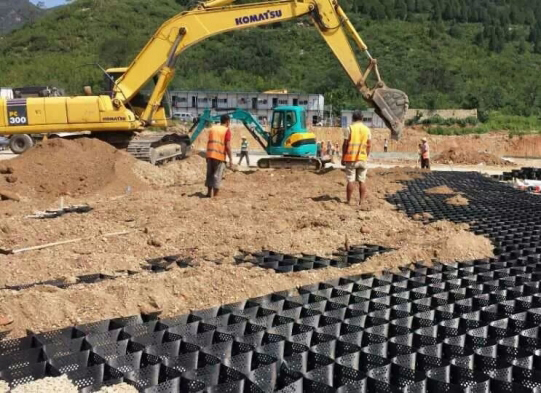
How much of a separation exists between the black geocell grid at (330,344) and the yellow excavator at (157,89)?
9.33 m

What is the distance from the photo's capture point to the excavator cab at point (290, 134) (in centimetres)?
1647

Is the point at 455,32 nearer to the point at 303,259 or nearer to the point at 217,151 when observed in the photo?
the point at 217,151

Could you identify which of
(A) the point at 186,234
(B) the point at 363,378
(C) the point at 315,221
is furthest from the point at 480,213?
(B) the point at 363,378

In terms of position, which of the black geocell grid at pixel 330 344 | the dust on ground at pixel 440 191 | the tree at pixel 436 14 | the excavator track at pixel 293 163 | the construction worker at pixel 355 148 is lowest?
the excavator track at pixel 293 163

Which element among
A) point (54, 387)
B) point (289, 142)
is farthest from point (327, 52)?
point (54, 387)

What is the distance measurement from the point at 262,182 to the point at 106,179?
10.9ft

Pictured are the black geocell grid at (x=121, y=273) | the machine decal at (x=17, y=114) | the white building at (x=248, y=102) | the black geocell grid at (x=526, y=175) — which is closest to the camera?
the black geocell grid at (x=121, y=273)

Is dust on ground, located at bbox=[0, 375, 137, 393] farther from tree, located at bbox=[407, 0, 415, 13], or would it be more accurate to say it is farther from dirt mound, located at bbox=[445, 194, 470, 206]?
tree, located at bbox=[407, 0, 415, 13]

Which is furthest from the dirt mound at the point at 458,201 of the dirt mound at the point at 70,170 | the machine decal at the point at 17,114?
the machine decal at the point at 17,114

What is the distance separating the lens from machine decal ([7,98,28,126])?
13289 mm

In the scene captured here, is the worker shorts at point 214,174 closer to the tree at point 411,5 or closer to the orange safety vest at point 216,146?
the orange safety vest at point 216,146

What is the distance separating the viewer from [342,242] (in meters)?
5.91

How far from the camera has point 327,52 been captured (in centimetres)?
6169

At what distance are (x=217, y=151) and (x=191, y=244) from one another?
10.4ft
